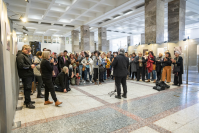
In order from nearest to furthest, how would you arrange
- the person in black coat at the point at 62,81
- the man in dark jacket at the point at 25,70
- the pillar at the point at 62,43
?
the man in dark jacket at the point at 25,70 < the person in black coat at the point at 62,81 < the pillar at the point at 62,43

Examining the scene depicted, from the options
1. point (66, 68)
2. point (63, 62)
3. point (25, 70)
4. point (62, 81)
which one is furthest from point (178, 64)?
point (25, 70)

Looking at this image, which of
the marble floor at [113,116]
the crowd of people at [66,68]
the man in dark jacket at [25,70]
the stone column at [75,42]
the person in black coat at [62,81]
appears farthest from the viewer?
the stone column at [75,42]

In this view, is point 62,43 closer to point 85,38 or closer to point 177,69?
point 85,38

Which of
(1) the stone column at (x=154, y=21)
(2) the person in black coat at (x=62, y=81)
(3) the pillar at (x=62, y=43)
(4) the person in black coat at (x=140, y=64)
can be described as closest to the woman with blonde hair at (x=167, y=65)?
(4) the person in black coat at (x=140, y=64)

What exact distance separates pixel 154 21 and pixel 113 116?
7643 mm

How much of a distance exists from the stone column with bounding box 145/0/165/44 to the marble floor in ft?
17.8

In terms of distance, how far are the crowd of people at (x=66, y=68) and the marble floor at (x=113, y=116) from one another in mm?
483

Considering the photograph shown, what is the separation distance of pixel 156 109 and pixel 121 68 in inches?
62.4

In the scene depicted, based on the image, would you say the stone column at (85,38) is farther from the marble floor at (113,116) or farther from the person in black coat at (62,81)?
the marble floor at (113,116)

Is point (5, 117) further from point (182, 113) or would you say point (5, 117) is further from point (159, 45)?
point (159, 45)

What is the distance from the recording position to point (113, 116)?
3045 millimetres

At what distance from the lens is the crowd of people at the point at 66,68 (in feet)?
11.6

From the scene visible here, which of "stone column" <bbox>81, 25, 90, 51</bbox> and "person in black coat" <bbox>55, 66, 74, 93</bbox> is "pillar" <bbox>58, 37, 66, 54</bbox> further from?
"person in black coat" <bbox>55, 66, 74, 93</bbox>

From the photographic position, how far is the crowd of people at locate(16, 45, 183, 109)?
11.6 feet
